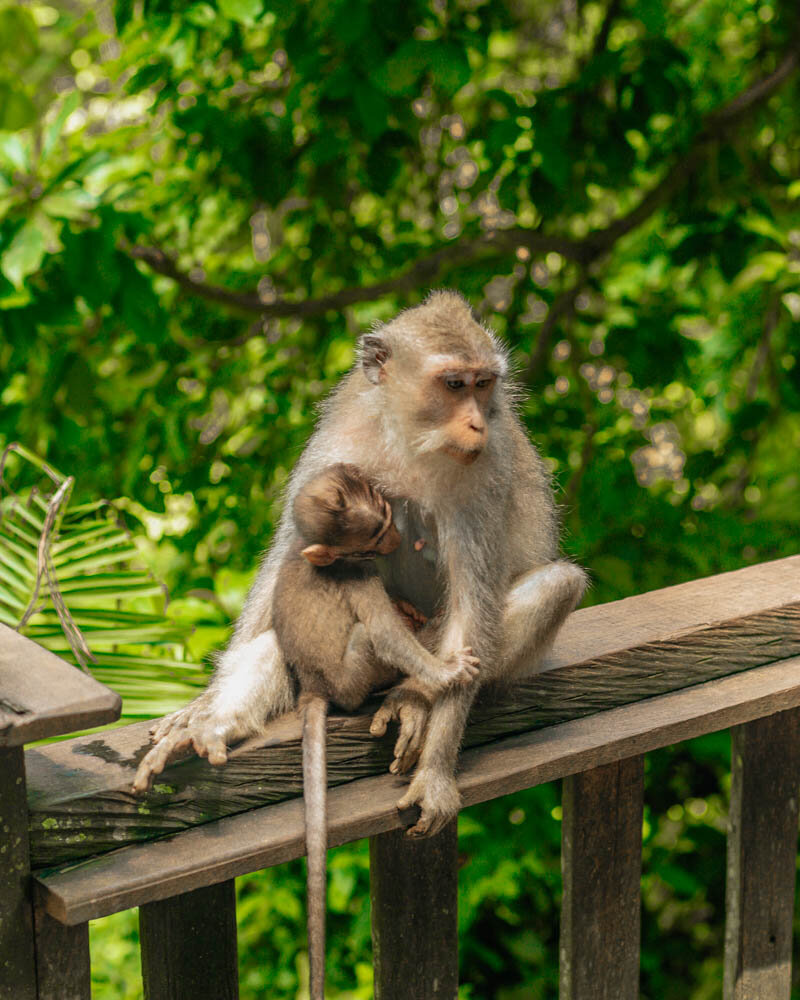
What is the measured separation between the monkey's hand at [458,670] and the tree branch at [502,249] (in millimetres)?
2098

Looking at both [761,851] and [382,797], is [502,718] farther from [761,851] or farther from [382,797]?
[761,851]

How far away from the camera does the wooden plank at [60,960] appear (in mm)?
1167

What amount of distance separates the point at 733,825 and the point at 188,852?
100cm

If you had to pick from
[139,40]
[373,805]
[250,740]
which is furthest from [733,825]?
[139,40]

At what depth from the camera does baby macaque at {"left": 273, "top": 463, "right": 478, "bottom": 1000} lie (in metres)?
1.65

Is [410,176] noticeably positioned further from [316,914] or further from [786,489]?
[316,914]

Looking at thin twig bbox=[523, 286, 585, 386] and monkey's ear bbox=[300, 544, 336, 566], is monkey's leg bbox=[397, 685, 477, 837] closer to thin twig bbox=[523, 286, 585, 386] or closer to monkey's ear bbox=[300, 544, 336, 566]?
monkey's ear bbox=[300, 544, 336, 566]

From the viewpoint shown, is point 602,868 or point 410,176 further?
point 410,176

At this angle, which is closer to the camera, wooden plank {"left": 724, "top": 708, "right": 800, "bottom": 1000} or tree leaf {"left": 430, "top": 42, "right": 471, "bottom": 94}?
wooden plank {"left": 724, "top": 708, "right": 800, "bottom": 1000}

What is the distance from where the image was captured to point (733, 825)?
6.00 feet

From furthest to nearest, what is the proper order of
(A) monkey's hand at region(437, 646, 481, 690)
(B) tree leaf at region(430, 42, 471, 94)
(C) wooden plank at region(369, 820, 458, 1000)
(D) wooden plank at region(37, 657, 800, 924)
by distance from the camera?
1. (B) tree leaf at region(430, 42, 471, 94)
2. (A) monkey's hand at region(437, 646, 481, 690)
3. (C) wooden plank at region(369, 820, 458, 1000)
4. (D) wooden plank at region(37, 657, 800, 924)

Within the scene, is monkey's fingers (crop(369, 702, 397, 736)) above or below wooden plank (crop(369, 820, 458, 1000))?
above

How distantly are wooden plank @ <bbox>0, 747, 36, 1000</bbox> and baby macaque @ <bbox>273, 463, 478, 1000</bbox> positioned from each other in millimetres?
484

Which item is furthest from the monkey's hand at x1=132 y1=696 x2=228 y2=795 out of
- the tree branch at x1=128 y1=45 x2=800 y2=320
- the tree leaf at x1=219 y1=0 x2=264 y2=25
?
the tree branch at x1=128 y1=45 x2=800 y2=320
